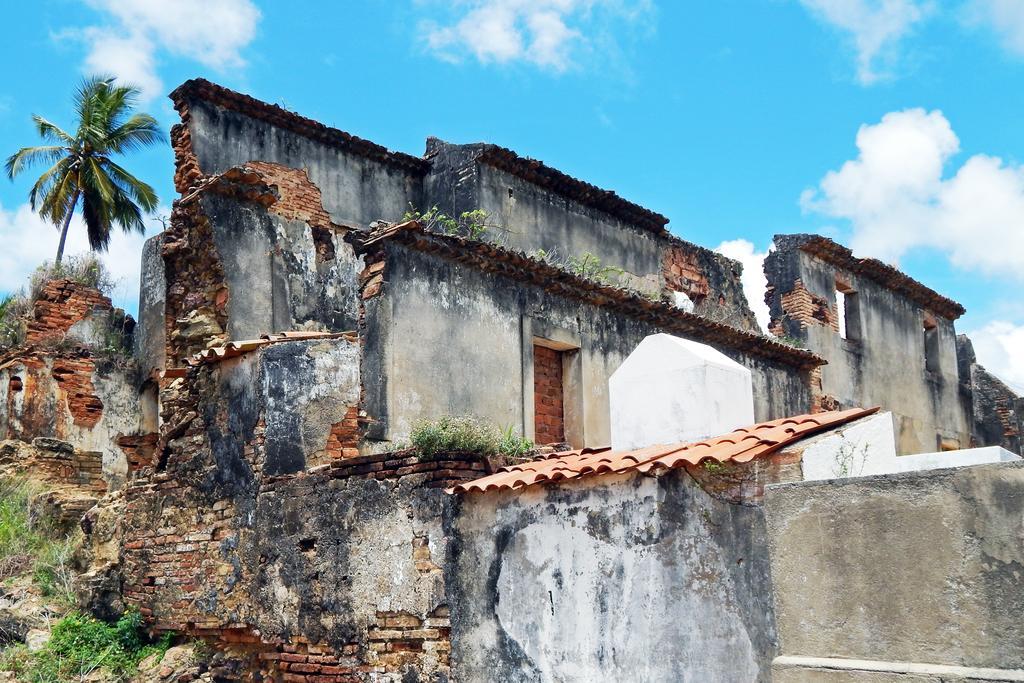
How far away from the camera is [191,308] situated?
43.5 feet

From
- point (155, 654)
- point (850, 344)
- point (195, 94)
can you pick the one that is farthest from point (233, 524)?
point (850, 344)

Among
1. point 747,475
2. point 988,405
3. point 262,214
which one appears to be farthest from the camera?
point 988,405

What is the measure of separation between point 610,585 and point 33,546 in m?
8.54

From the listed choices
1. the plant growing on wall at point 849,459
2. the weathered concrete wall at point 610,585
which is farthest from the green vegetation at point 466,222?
the plant growing on wall at point 849,459

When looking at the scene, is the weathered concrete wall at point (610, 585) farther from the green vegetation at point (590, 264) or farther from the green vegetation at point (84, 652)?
the green vegetation at point (590, 264)

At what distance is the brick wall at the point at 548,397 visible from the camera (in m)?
12.9

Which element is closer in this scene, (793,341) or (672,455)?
(672,455)

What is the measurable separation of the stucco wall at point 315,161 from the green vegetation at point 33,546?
17.9 feet

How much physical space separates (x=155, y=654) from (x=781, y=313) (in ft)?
45.8

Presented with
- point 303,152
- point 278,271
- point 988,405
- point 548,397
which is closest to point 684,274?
point 303,152

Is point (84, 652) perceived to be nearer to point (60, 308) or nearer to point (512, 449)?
point (512, 449)

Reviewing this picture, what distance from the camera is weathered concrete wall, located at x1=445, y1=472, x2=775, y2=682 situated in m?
6.16

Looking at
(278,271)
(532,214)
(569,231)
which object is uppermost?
(532,214)

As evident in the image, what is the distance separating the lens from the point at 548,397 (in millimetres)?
13102
